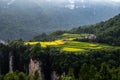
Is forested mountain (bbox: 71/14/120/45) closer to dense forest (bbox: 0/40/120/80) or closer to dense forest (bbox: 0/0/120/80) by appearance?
dense forest (bbox: 0/0/120/80)

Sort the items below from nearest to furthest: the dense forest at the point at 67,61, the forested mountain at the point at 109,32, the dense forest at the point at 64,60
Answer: the dense forest at the point at 64,60 < the dense forest at the point at 67,61 < the forested mountain at the point at 109,32

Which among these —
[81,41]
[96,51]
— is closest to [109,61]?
[96,51]

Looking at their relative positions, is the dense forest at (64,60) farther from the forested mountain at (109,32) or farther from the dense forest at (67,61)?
the forested mountain at (109,32)

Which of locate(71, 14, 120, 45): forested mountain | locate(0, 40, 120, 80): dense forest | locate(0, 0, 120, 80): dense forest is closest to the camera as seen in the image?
locate(0, 0, 120, 80): dense forest

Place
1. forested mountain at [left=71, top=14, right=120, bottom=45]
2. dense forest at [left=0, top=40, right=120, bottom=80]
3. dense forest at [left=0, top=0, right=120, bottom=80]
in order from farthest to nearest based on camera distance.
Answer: forested mountain at [left=71, top=14, right=120, bottom=45]
dense forest at [left=0, top=40, right=120, bottom=80]
dense forest at [left=0, top=0, right=120, bottom=80]

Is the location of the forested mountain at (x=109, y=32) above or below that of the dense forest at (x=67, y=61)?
above

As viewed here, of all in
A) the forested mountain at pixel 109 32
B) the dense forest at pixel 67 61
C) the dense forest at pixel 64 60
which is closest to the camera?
the dense forest at pixel 64 60

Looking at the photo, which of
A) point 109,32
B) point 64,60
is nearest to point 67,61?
point 64,60

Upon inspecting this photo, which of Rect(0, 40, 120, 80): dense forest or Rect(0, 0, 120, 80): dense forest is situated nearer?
Rect(0, 0, 120, 80): dense forest

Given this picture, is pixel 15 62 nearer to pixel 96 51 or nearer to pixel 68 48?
pixel 68 48

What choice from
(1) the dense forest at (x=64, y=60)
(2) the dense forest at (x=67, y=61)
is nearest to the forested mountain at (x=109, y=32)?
(1) the dense forest at (x=64, y=60)

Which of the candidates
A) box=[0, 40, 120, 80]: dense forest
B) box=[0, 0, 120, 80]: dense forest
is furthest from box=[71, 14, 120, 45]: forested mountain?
box=[0, 40, 120, 80]: dense forest

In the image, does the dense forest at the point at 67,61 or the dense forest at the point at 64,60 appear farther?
the dense forest at the point at 67,61
